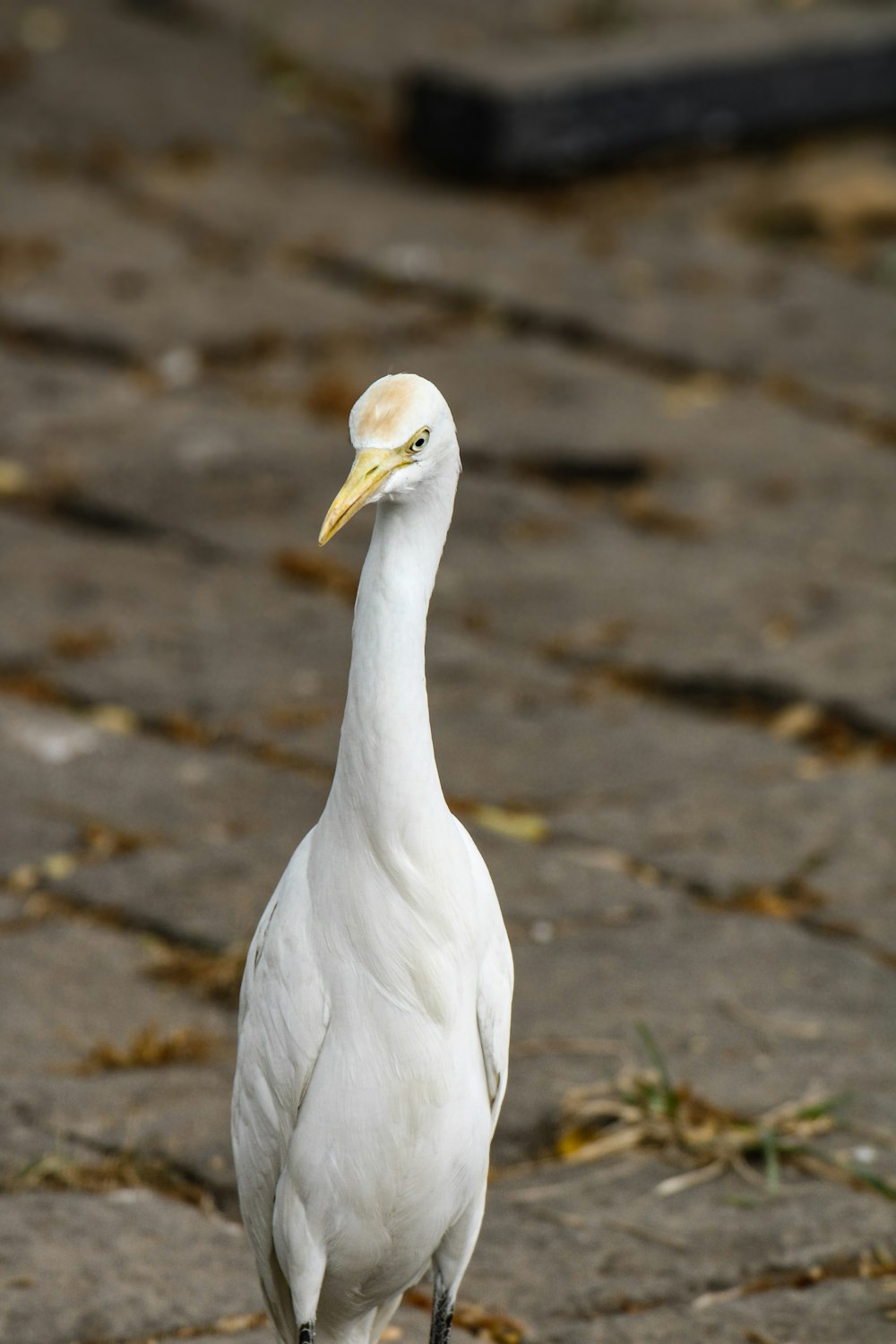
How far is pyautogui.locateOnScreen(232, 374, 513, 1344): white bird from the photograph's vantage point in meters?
2.38

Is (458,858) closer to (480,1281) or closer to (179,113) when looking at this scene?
(480,1281)

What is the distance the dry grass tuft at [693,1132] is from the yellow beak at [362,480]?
4.91 feet

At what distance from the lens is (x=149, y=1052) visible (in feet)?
11.7

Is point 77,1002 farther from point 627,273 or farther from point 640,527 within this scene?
point 627,273

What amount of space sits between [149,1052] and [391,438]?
5.60ft

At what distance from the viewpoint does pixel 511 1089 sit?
3557 mm

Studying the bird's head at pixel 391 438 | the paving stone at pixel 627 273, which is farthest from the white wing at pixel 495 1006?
the paving stone at pixel 627 273

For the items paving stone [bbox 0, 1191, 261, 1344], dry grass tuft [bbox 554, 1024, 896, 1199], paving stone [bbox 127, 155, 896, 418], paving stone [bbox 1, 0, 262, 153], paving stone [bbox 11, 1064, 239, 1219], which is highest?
paving stone [bbox 1, 0, 262, 153]

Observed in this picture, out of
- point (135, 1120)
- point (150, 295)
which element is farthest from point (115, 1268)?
point (150, 295)

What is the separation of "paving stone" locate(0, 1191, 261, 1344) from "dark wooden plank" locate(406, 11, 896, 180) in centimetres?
608

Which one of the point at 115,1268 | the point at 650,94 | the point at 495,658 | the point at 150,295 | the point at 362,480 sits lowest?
the point at 115,1268

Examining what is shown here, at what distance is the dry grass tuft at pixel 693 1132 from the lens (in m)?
3.32

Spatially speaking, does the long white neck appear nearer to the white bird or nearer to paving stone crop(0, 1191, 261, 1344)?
the white bird

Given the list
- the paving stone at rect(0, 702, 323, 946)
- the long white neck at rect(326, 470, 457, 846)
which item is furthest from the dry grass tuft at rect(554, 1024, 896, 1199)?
the long white neck at rect(326, 470, 457, 846)
